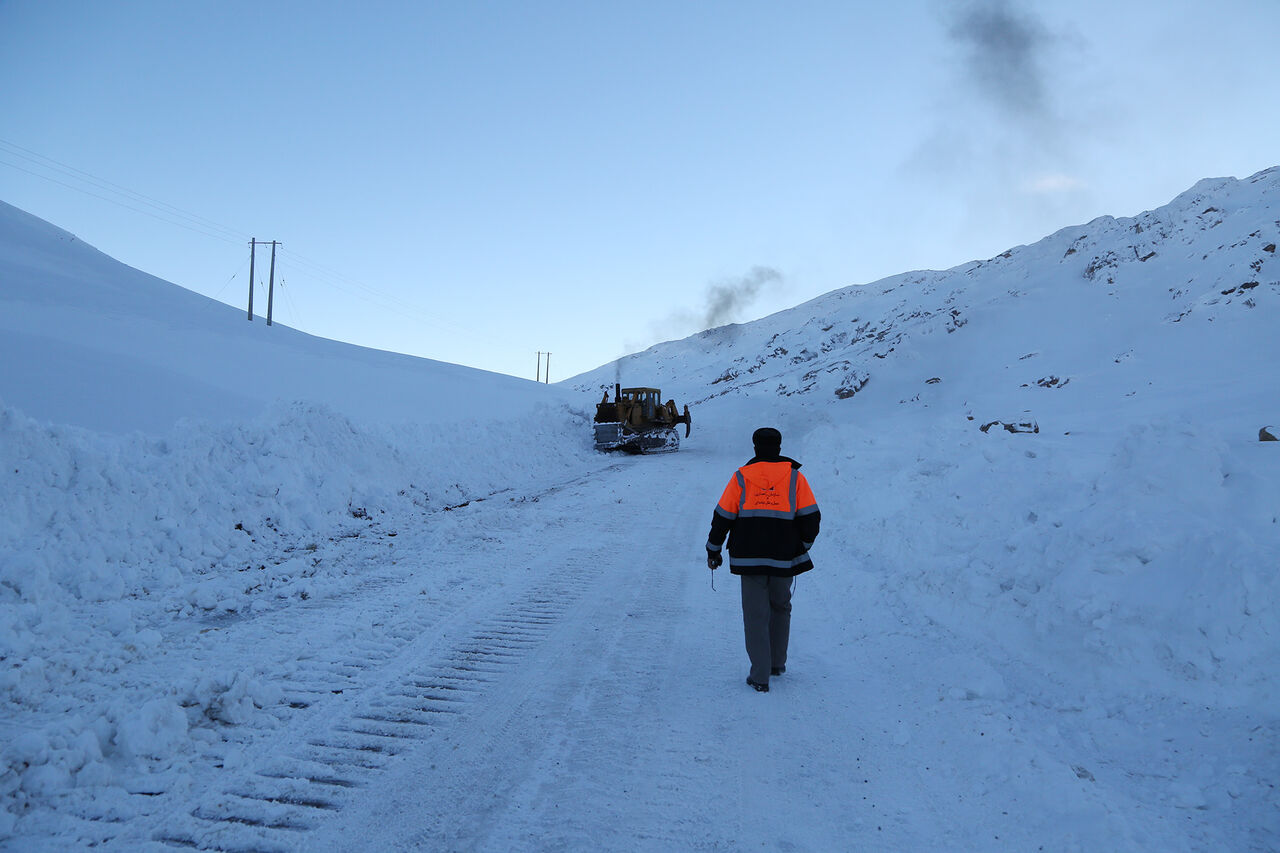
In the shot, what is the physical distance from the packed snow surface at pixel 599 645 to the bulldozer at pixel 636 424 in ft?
35.5

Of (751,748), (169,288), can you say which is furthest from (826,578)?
(169,288)

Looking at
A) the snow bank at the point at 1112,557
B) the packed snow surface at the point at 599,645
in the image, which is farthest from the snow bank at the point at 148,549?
the snow bank at the point at 1112,557

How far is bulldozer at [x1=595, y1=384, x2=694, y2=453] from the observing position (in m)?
24.2

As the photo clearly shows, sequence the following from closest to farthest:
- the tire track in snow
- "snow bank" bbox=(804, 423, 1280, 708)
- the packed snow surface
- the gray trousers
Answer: the tire track in snow < the packed snow surface < "snow bank" bbox=(804, 423, 1280, 708) < the gray trousers

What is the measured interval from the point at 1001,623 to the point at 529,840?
4.16m

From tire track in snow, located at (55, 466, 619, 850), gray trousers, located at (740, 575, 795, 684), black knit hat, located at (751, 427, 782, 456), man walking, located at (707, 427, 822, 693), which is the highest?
black knit hat, located at (751, 427, 782, 456)

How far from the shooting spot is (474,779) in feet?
11.4

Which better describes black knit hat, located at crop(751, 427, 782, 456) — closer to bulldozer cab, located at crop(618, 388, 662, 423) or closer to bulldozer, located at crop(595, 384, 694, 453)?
bulldozer, located at crop(595, 384, 694, 453)

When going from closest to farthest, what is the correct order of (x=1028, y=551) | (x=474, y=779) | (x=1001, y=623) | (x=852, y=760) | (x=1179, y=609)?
(x=474, y=779), (x=852, y=760), (x=1179, y=609), (x=1001, y=623), (x=1028, y=551)

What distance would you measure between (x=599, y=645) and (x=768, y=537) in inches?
66.6

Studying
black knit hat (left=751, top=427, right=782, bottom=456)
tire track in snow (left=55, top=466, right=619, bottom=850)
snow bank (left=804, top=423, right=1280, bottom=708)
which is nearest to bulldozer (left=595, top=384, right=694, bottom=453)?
snow bank (left=804, top=423, right=1280, bottom=708)

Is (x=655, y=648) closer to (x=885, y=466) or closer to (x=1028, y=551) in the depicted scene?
(x=1028, y=551)

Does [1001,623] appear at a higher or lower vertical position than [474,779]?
higher

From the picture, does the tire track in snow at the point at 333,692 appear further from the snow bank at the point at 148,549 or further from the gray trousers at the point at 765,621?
the gray trousers at the point at 765,621
